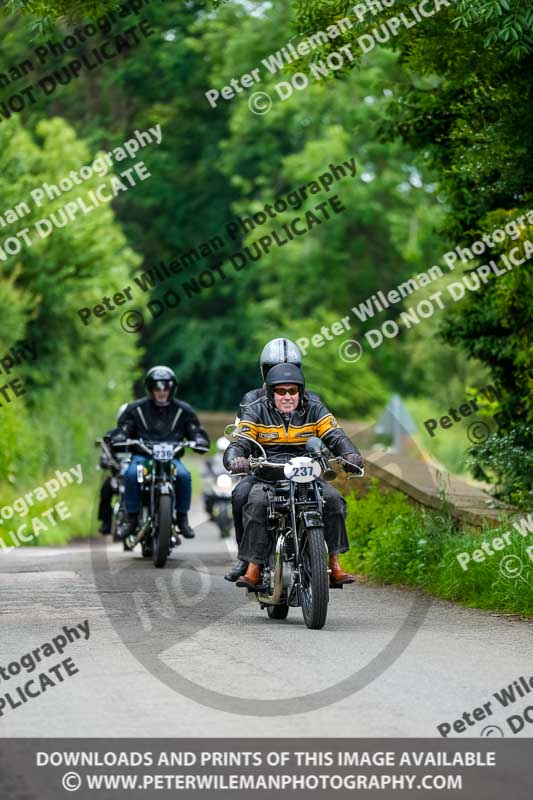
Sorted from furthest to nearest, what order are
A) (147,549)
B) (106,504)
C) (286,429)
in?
(106,504)
(147,549)
(286,429)

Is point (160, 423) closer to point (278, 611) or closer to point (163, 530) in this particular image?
point (163, 530)

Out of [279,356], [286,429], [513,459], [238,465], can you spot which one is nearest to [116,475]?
[513,459]

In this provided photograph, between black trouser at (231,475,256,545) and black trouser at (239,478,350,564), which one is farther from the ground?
black trouser at (231,475,256,545)

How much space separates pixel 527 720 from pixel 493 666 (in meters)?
1.58

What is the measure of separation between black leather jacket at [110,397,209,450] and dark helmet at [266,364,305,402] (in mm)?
5450

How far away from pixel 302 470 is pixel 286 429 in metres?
0.74

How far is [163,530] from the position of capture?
16.2m

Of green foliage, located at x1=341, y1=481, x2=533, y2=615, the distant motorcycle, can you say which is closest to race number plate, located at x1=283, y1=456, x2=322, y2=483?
green foliage, located at x1=341, y1=481, x2=533, y2=615

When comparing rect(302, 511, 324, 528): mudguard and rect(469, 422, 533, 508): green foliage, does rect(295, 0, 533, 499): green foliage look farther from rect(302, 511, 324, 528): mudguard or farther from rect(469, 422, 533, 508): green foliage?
rect(302, 511, 324, 528): mudguard

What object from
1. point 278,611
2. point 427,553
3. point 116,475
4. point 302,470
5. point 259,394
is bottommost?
point 427,553

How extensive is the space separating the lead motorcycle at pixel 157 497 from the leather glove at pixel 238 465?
490 cm

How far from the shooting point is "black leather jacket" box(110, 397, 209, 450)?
1744 cm

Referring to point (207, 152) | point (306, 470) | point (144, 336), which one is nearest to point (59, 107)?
point (207, 152)

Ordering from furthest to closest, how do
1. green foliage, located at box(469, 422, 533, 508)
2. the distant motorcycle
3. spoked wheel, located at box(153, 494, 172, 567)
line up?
1. the distant motorcycle
2. spoked wheel, located at box(153, 494, 172, 567)
3. green foliage, located at box(469, 422, 533, 508)
